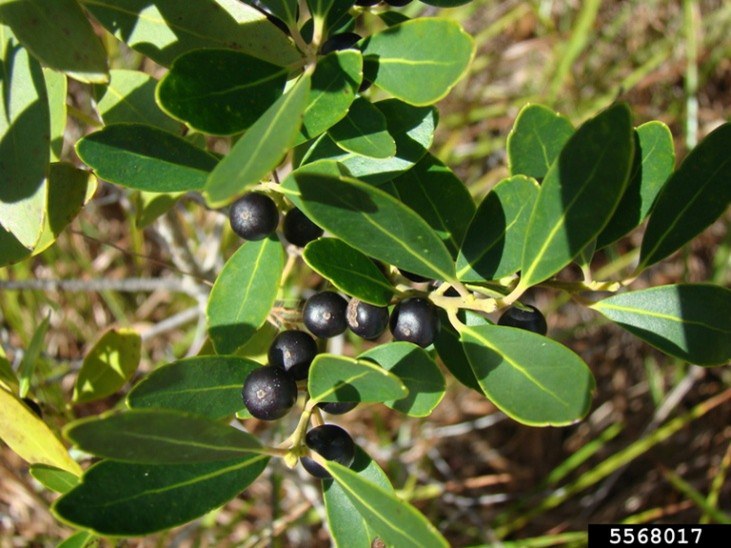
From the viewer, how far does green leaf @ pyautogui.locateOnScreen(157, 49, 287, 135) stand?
91 centimetres

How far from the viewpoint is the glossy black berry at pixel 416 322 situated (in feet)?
3.34

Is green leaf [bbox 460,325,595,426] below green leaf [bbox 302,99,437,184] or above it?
below

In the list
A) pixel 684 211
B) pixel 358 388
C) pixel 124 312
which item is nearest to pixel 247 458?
pixel 358 388

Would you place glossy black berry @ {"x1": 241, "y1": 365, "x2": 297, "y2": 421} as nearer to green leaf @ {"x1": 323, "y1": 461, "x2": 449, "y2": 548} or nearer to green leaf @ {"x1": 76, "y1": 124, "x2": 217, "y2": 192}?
green leaf @ {"x1": 323, "y1": 461, "x2": 449, "y2": 548}

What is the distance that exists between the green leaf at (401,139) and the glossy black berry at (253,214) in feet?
0.31

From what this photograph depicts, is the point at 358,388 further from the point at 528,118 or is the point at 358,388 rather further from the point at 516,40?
the point at 516,40

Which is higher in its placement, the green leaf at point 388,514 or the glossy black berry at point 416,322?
the glossy black berry at point 416,322

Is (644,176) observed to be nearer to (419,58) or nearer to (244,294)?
(419,58)

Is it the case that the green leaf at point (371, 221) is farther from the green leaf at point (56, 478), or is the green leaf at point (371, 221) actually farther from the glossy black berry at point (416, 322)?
the green leaf at point (56, 478)

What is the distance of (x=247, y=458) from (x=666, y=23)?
2.96 metres

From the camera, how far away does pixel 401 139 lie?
106cm

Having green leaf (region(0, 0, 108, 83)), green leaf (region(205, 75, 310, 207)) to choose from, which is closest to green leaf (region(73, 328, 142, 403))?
green leaf (region(0, 0, 108, 83))

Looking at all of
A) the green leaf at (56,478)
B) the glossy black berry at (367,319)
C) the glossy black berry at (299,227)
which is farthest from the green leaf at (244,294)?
the green leaf at (56,478)

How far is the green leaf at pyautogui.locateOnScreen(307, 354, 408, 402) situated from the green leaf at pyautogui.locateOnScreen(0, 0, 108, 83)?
52 centimetres
